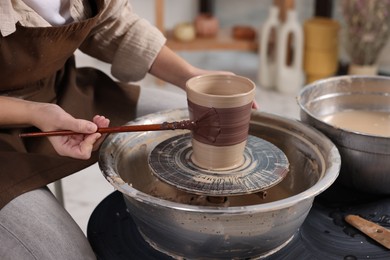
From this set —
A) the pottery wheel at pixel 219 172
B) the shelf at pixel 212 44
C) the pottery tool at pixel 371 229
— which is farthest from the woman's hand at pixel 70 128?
the shelf at pixel 212 44

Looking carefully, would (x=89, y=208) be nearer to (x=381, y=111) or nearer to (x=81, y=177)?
(x=81, y=177)

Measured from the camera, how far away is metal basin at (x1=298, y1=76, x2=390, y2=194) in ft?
3.51

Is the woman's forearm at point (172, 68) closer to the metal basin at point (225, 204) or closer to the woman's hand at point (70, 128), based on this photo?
the metal basin at point (225, 204)

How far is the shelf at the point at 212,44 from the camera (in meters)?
3.08

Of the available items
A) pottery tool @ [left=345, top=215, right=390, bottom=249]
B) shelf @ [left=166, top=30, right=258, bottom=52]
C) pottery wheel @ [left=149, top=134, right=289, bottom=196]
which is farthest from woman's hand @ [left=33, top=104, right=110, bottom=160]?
shelf @ [left=166, top=30, right=258, bottom=52]

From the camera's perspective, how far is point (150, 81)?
316 cm

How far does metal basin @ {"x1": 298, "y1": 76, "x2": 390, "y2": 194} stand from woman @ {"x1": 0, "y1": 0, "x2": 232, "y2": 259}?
0.30 metres

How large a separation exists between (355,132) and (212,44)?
210 cm

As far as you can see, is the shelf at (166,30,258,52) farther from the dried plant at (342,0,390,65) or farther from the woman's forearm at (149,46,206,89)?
the woman's forearm at (149,46,206,89)

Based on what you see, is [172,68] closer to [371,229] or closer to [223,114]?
[223,114]

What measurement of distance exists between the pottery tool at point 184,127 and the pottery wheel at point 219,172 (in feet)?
0.23

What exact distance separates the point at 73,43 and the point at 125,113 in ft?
0.73

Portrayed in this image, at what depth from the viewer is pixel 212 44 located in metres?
3.10

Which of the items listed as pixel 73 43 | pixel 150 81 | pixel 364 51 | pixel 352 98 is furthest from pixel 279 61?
pixel 73 43
